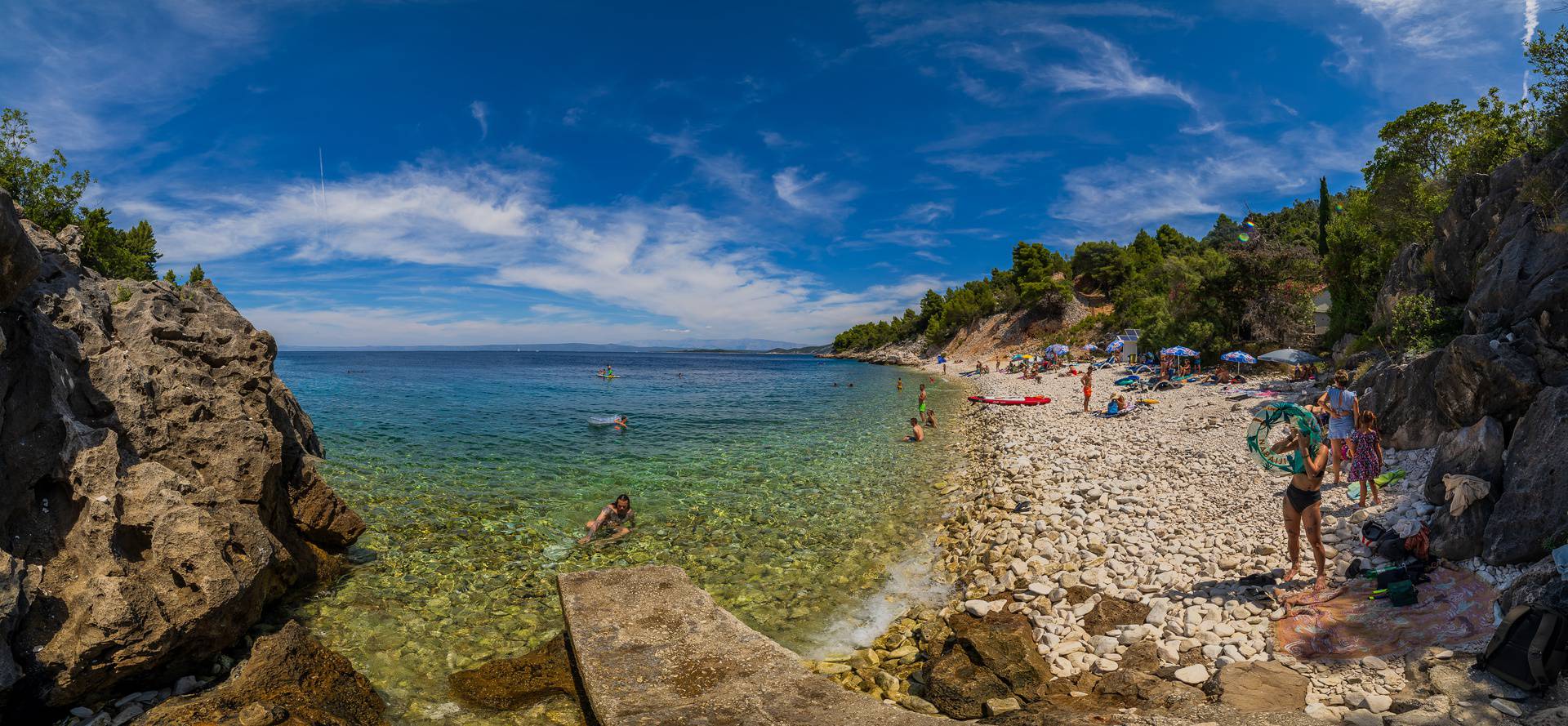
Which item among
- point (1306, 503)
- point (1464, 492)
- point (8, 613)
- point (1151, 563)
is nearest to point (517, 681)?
point (8, 613)

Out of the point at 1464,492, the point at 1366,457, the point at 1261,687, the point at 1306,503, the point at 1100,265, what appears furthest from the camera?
the point at 1100,265

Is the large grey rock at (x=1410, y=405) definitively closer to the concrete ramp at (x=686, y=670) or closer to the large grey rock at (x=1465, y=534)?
the large grey rock at (x=1465, y=534)

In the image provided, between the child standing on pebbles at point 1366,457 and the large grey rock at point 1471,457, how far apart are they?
2.20ft

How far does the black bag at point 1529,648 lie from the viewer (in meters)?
4.59

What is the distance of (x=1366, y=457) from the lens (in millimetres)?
9438

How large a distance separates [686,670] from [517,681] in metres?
2.21

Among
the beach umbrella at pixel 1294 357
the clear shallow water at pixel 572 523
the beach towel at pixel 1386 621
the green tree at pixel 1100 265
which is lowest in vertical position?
the clear shallow water at pixel 572 523

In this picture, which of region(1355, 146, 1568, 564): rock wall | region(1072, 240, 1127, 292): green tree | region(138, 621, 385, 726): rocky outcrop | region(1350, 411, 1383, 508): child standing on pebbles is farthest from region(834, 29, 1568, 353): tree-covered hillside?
region(1072, 240, 1127, 292): green tree

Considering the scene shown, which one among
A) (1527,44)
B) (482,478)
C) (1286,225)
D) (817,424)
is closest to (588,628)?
(482,478)

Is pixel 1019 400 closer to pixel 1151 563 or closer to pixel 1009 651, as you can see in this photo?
pixel 1151 563

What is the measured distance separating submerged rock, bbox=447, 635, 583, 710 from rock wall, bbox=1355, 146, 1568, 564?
10.1 meters

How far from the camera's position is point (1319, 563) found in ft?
23.8

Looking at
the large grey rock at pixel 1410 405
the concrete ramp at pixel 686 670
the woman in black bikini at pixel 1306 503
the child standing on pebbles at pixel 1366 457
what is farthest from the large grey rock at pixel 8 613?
the large grey rock at pixel 1410 405

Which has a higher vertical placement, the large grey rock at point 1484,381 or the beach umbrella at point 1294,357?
the beach umbrella at point 1294,357
